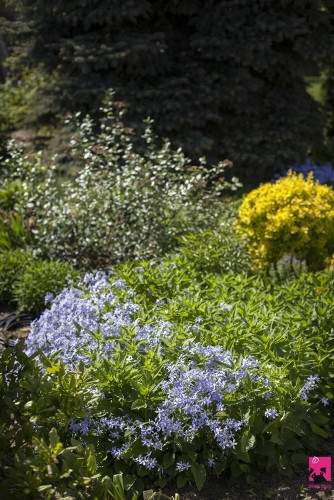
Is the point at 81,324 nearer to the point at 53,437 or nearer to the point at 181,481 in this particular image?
the point at 181,481

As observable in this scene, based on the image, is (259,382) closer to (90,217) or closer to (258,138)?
(90,217)

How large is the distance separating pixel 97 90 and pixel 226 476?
525 cm

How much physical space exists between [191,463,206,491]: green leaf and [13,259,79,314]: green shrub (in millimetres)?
2402

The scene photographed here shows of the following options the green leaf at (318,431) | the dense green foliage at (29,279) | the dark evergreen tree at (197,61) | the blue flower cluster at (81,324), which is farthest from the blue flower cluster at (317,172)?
the green leaf at (318,431)

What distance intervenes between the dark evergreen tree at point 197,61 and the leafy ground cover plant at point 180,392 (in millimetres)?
4184

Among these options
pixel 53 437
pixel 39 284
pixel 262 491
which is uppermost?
pixel 53 437

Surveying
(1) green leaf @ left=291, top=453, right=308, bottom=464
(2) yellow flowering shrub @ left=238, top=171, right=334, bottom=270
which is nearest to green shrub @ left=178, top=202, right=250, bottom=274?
(2) yellow flowering shrub @ left=238, top=171, right=334, bottom=270

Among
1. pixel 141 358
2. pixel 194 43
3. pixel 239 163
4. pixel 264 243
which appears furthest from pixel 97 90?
pixel 141 358

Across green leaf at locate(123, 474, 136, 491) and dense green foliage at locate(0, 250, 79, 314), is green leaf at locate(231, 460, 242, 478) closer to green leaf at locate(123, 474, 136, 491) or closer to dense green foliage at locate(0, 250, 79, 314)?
green leaf at locate(123, 474, 136, 491)

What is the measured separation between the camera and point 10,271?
543 centimetres

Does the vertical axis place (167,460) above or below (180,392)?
below

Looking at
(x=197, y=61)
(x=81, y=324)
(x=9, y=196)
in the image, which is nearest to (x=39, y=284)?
(x=81, y=324)

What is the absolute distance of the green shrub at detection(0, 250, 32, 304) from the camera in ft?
17.7

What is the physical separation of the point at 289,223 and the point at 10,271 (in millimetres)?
2296
